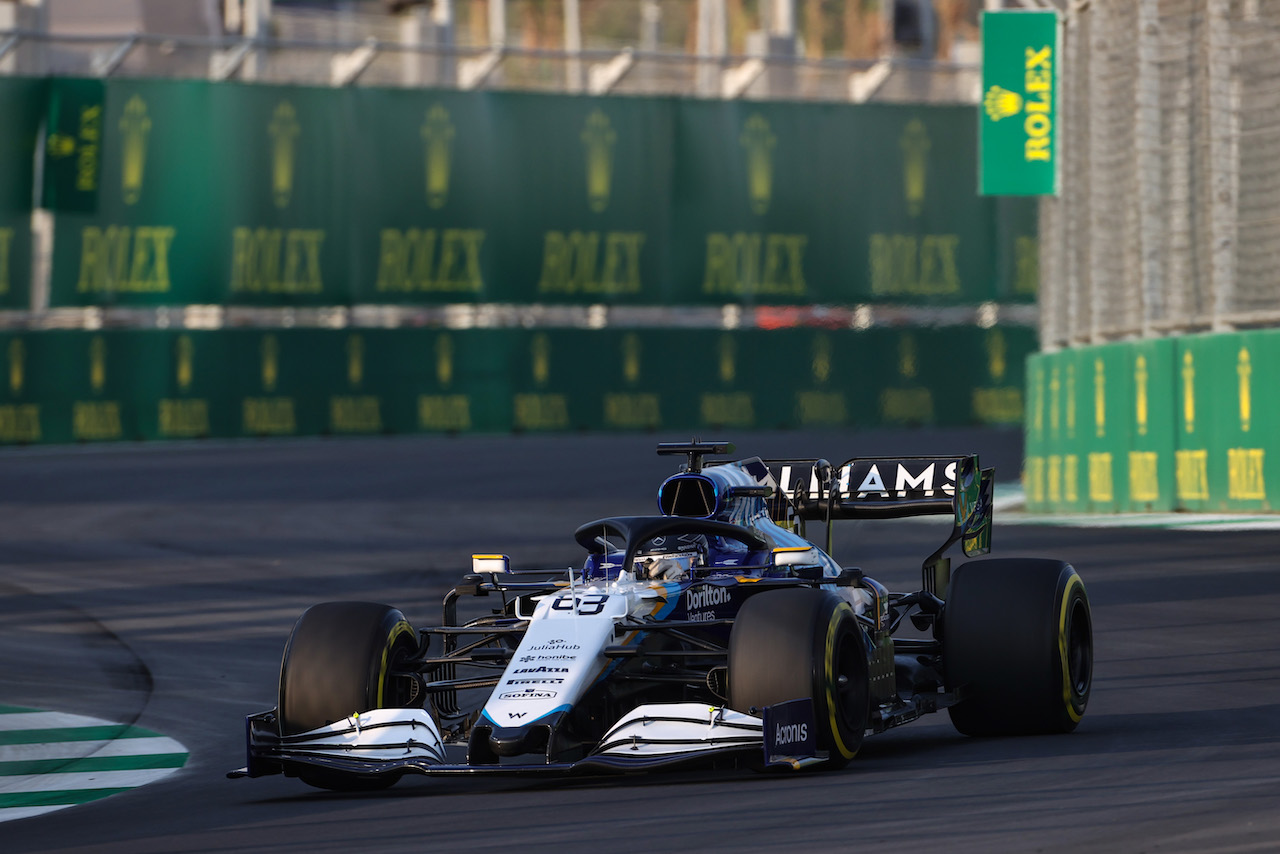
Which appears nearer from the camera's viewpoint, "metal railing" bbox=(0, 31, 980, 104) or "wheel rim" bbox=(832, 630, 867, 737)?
"wheel rim" bbox=(832, 630, 867, 737)

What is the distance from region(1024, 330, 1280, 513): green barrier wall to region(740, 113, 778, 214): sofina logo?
10.6 m

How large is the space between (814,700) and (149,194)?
86.6ft

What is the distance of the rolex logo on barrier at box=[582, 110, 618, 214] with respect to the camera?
113 ft

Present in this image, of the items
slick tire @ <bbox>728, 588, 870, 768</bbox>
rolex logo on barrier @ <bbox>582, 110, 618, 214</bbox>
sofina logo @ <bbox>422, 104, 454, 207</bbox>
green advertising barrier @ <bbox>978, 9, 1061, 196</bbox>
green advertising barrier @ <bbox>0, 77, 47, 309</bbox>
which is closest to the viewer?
slick tire @ <bbox>728, 588, 870, 768</bbox>

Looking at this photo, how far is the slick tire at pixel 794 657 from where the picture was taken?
7848 millimetres

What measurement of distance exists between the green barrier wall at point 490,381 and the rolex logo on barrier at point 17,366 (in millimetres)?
22

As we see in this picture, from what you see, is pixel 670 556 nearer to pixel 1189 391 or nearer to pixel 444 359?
pixel 1189 391

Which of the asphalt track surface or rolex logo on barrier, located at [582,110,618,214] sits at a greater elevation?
rolex logo on barrier, located at [582,110,618,214]

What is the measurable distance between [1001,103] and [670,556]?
1706 cm

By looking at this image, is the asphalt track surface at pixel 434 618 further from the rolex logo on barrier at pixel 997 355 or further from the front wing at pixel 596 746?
the rolex logo on barrier at pixel 997 355

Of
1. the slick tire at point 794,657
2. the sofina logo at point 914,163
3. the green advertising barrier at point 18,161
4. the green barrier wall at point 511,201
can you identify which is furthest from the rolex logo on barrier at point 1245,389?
the green advertising barrier at point 18,161

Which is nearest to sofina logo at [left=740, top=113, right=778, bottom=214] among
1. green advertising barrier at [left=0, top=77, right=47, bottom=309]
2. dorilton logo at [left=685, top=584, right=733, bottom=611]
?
green advertising barrier at [left=0, top=77, right=47, bottom=309]

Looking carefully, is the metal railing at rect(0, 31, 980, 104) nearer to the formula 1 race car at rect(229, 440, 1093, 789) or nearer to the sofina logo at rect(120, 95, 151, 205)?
the sofina logo at rect(120, 95, 151, 205)

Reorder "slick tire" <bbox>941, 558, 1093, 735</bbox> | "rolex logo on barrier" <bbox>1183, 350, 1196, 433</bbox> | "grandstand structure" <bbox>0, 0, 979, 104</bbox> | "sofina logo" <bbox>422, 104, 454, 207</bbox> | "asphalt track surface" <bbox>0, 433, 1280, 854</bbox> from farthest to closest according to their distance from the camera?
"sofina logo" <bbox>422, 104, 454, 207</bbox> → "grandstand structure" <bbox>0, 0, 979, 104</bbox> → "rolex logo on barrier" <bbox>1183, 350, 1196, 433</bbox> → "slick tire" <bbox>941, 558, 1093, 735</bbox> → "asphalt track surface" <bbox>0, 433, 1280, 854</bbox>
